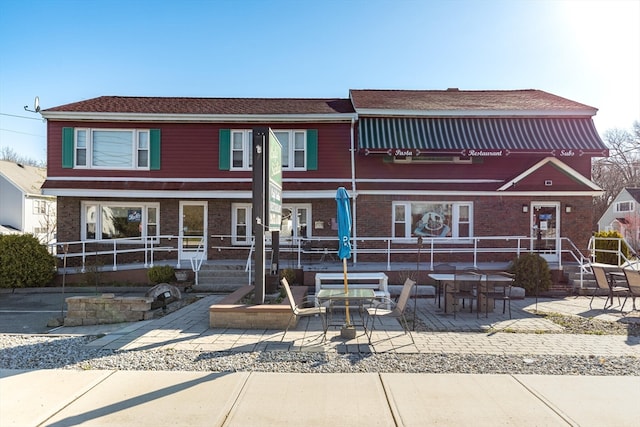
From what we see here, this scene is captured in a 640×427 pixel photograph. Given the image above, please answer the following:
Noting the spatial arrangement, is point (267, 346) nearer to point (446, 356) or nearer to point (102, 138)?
point (446, 356)

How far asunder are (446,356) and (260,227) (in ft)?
12.9

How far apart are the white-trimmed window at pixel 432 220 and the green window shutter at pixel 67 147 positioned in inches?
485

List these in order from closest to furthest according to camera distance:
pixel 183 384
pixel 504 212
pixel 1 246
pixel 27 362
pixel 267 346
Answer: pixel 183 384, pixel 27 362, pixel 267 346, pixel 1 246, pixel 504 212

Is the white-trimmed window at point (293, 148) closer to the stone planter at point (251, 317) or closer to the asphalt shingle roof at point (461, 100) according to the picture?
the asphalt shingle roof at point (461, 100)

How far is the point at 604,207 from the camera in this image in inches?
2093

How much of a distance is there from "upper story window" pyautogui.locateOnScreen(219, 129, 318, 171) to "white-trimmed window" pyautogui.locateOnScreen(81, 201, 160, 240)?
11.3 ft

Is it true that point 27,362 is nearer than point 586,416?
No

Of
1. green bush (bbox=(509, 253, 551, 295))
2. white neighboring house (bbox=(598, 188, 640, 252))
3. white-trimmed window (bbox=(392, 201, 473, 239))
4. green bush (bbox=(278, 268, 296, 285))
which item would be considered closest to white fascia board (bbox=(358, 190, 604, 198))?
white-trimmed window (bbox=(392, 201, 473, 239))

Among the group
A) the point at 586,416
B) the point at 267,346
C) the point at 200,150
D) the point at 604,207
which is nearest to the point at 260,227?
the point at 267,346

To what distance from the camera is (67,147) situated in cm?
1563

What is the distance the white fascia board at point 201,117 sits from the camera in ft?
50.4

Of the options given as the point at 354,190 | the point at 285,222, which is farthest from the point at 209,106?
the point at 354,190

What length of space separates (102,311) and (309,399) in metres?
6.37

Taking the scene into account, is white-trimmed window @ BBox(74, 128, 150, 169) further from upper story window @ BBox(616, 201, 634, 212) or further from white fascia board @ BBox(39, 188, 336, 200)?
upper story window @ BBox(616, 201, 634, 212)
